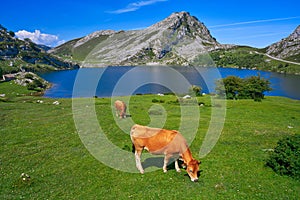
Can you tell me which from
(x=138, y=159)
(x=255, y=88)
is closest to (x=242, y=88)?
(x=255, y=88)

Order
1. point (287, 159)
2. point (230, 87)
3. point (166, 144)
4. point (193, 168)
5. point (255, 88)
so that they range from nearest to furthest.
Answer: point (193, 168)
point (166, 144)
point (287, 159)
point (255, 88)
point (230, 87)

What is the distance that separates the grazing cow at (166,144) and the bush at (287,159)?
649cm

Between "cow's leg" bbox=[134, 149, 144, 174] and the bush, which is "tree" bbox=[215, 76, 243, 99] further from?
"cow's leg" bbox=[134, 149, 144, 174]

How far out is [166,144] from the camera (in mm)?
14844

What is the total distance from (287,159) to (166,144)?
845 cm

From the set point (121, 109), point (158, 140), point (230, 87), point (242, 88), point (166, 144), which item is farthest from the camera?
point (230, 87)

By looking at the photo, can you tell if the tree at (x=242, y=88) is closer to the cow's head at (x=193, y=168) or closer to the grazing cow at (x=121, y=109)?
the grazing cow at (x=121, y=109)

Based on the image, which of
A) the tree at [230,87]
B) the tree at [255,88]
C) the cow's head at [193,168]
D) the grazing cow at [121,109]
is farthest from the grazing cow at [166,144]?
the tree at [255,88]

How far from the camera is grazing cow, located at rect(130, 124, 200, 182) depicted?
46.8ft

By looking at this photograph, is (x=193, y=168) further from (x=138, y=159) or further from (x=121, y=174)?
(x=121, y=174)

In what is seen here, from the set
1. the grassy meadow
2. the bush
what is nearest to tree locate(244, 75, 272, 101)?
the grassy meadow

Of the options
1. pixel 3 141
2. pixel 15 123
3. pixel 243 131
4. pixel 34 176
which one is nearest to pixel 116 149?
pixel 34 176

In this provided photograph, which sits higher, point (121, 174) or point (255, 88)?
point (121, 174)

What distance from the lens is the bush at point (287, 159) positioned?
1547cm
